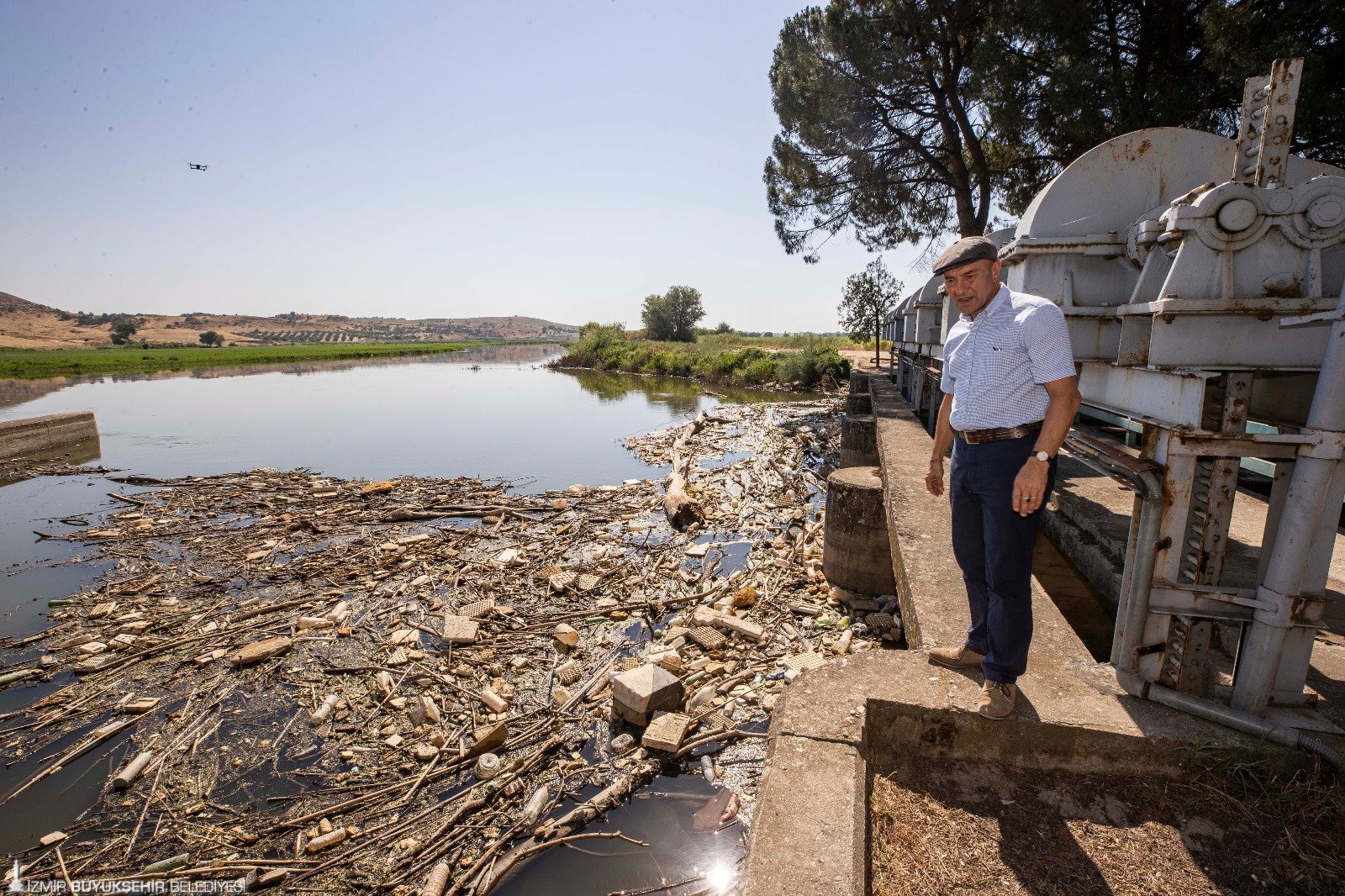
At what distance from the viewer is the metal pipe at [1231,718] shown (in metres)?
2.07

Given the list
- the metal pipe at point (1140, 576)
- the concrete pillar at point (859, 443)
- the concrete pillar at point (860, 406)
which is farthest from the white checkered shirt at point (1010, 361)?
the concrete pillar at point (860, 406)

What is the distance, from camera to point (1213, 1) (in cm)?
775

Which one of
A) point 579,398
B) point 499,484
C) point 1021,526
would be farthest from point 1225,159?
point 579,398

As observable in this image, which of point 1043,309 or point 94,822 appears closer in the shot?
point 1043,309

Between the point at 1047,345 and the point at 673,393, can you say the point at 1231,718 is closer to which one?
the point at 1047,345

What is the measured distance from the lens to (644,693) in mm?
4250

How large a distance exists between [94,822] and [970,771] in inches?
200

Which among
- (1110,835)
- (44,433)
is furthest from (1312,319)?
(44,433)

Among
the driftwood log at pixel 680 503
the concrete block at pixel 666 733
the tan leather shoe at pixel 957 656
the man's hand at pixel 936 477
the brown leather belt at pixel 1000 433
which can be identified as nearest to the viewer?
the brown leather belt at pixel 1000 433

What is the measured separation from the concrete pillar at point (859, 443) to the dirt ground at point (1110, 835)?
303 inches

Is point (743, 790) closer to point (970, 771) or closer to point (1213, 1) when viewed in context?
point (970, 771)

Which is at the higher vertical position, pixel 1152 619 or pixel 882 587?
pixel 1152 619

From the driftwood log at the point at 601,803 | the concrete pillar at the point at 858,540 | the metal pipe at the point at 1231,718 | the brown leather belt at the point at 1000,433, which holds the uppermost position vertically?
the brown leather belt at the point at 1000,433

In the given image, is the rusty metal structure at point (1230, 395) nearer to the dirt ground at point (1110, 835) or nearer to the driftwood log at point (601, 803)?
the dirt ground at point (1110, 835)
